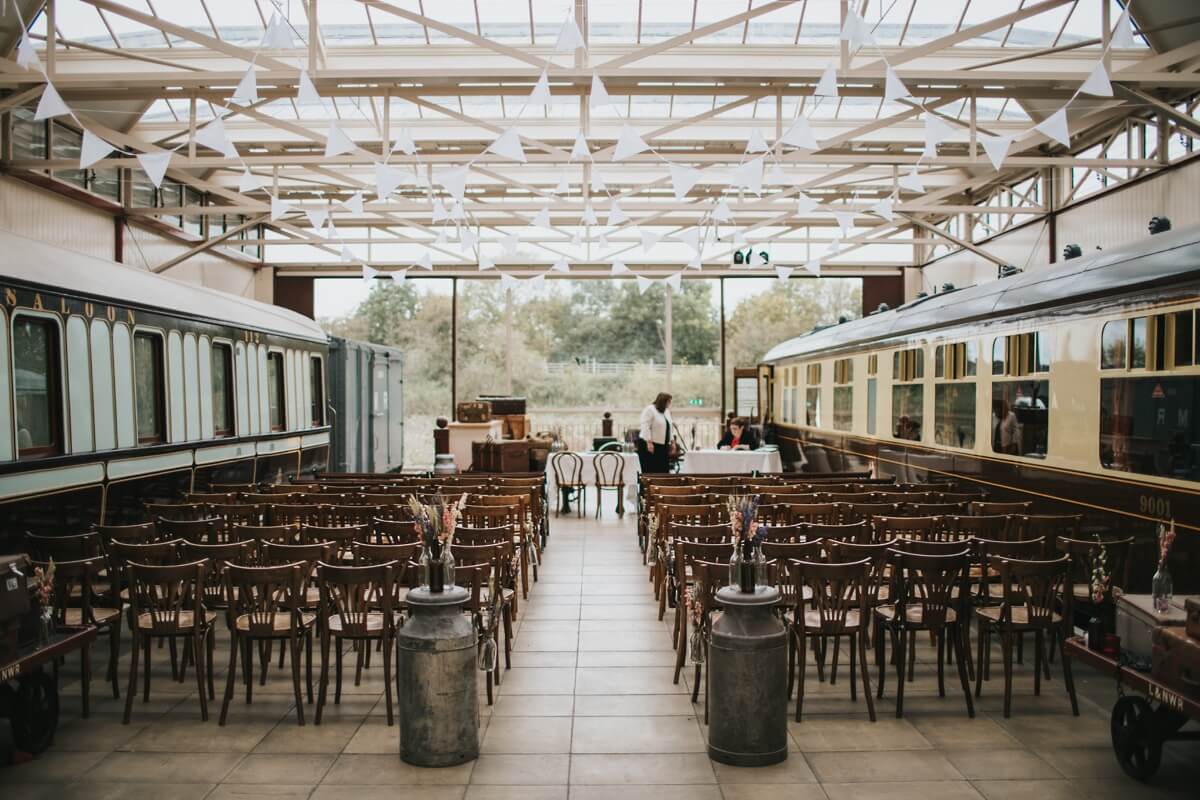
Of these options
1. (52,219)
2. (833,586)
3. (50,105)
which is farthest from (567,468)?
(833,586)

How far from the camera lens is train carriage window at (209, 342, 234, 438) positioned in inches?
474

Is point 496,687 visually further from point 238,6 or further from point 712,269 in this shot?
point 712,269

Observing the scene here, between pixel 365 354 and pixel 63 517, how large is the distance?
1159cm

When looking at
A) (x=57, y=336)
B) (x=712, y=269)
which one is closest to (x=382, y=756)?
(x=57, y=336)

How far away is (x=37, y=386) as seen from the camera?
26.1ft

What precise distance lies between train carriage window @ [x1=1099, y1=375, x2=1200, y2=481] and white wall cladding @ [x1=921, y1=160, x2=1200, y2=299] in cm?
356

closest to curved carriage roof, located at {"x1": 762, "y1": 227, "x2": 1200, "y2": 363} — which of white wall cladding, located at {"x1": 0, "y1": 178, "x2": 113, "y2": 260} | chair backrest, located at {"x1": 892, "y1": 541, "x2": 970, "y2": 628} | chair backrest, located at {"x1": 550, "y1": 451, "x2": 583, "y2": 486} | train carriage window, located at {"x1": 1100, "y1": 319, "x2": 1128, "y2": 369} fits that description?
train carriage window, located at {"x1": 1100, "y1": 319, "x2": 1128, "y2": 369}

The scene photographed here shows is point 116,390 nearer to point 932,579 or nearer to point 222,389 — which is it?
point 222,389

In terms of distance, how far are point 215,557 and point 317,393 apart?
10.6 metres

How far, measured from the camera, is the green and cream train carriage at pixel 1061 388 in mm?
6613

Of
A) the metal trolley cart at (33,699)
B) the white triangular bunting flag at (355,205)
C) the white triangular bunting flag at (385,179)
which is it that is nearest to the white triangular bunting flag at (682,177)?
the white triangular bunting flag at (385,179)

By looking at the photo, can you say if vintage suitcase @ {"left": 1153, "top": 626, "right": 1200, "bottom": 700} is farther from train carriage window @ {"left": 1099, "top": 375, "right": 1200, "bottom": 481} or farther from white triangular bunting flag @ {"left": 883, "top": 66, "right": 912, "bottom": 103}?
white triangular bunting flag @ {"left": 883, "top": 66, "right": 912, "bottom": 103}

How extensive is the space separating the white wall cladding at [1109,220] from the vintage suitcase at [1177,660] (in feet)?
22.9

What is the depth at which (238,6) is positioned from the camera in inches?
514
